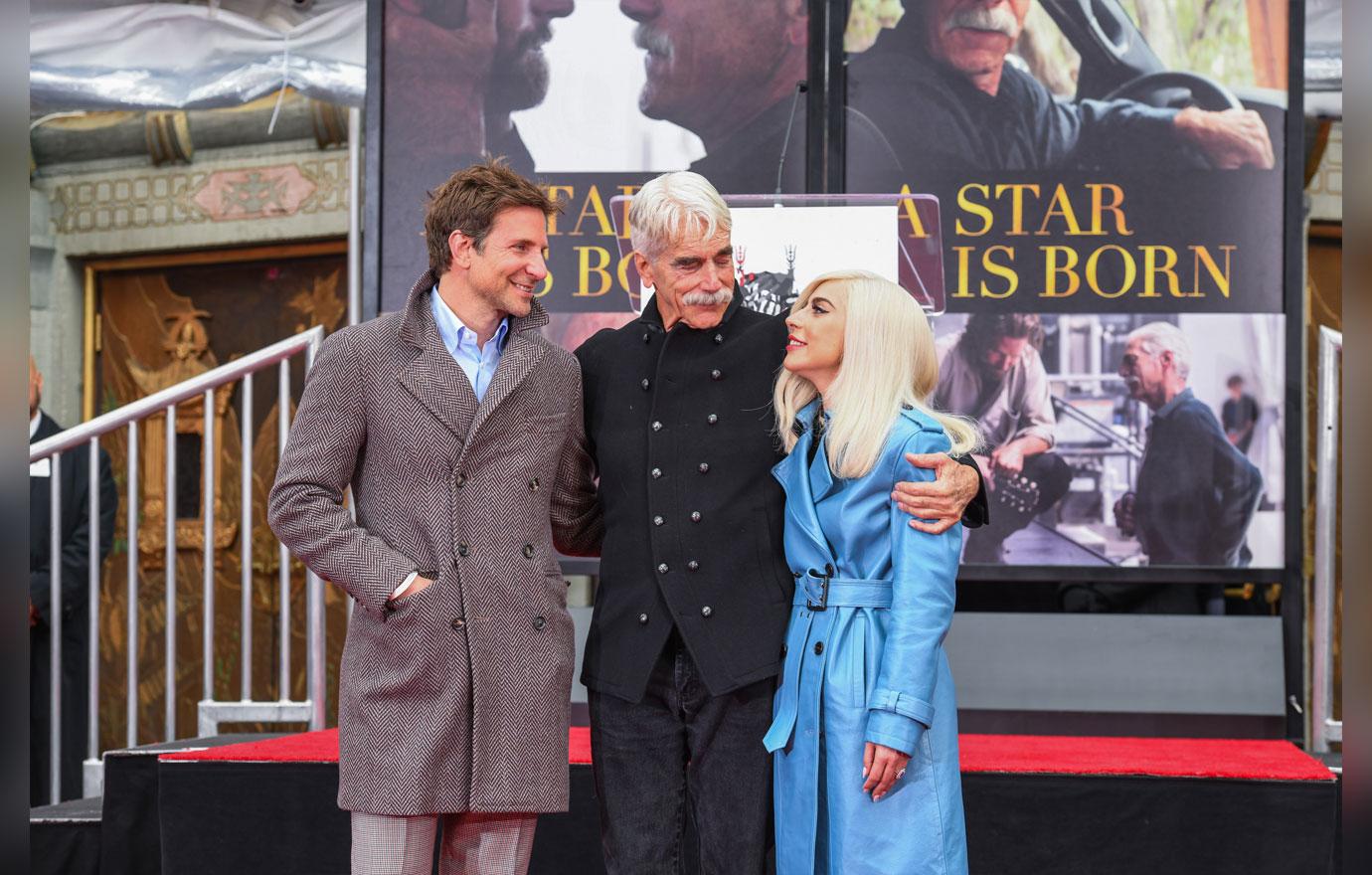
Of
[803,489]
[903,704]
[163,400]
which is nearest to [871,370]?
[803,489]

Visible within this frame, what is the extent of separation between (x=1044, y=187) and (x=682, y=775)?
277cm

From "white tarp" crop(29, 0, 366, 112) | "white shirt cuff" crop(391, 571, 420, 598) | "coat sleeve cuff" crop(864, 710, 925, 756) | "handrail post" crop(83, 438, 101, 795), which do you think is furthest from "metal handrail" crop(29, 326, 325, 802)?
"coat sleeve cuff" crop(864, 710, 925, 756)

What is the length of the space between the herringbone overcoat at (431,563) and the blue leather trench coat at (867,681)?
45 cm

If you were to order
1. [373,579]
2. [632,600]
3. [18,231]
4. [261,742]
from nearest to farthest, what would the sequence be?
[18,231], [373,579], [632,600], [261,742]

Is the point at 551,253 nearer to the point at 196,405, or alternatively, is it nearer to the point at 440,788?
the point at 440,788

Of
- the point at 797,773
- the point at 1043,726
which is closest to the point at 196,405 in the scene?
the point at 1043,726

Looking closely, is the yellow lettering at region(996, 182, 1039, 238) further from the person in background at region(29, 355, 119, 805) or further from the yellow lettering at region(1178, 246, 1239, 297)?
the person in background at region(29, 355, 119, 805)

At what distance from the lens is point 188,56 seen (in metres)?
6.16

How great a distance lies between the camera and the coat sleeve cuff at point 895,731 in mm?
2506

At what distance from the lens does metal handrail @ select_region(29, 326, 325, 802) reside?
4.41 meters

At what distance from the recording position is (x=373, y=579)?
2537mm

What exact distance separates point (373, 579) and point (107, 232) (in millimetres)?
5702

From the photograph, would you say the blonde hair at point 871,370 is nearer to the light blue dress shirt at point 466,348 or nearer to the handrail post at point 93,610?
the light blue dress shirt at point 466,348

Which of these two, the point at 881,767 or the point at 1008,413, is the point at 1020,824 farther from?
the point at 1008,413
